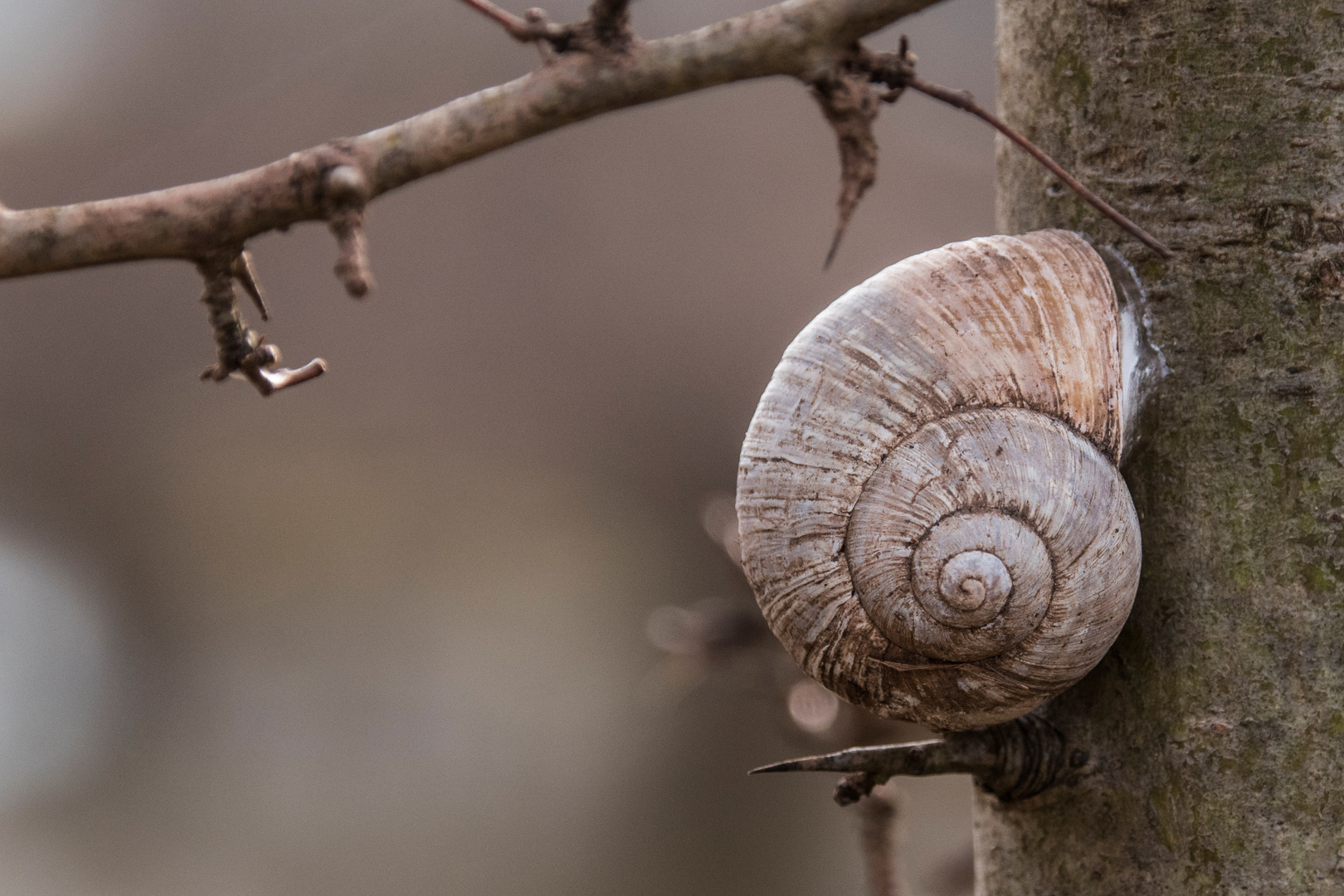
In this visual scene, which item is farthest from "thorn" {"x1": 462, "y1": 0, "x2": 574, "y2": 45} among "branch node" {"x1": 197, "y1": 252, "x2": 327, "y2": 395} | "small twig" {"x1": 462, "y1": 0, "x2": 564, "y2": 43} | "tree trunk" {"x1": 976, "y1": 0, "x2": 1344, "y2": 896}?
"tree trunk" {"x1": 976, "y1": 0, "x2": 1344, "y2": 896}

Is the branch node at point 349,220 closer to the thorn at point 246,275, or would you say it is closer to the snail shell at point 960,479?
the thorn at point 246,275

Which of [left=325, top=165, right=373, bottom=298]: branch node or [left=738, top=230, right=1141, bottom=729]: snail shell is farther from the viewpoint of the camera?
[left=738, top=230, right=1141, bottom=729]: snail shell

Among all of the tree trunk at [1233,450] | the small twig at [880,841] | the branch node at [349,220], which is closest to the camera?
the branch node at [349,220]

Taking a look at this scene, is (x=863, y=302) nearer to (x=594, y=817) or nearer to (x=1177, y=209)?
(x=1177, y=209)

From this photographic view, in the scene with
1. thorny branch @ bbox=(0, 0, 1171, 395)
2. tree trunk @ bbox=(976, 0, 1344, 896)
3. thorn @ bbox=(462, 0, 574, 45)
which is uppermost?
thorn @ bbox=(462, 0, 574, 45)

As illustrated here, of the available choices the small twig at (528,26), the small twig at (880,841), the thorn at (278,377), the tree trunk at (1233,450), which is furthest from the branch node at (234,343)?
the small twig at (880,841)

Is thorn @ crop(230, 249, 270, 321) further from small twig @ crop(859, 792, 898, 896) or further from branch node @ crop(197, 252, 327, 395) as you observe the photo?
small twig @ crop(859, 792, 898, 896)
